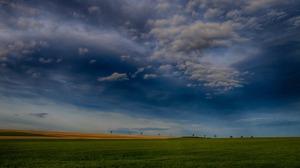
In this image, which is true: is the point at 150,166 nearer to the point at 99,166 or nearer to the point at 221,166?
the point at 99,166

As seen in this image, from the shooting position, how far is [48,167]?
82.7 ft

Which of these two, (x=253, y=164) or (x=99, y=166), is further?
(x=253, y=164)

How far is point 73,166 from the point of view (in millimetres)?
25891

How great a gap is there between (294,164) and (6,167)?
1059 inches

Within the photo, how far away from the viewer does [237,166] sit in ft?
87.4

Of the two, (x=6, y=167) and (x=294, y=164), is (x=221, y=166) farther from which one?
(x=6, y=167)

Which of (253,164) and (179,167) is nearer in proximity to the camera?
(179,167)

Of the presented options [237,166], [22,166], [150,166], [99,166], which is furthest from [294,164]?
[22,166]

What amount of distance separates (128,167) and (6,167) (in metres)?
10.7

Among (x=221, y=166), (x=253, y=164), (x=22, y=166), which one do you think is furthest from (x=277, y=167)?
(x=22, y=166)

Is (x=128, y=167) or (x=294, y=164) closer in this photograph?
(x=128, y=167)

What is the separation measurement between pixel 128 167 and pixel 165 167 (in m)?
3.27

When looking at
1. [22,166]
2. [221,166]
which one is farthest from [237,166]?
[22,166]

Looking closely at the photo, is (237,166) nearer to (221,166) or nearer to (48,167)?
(221,166)
